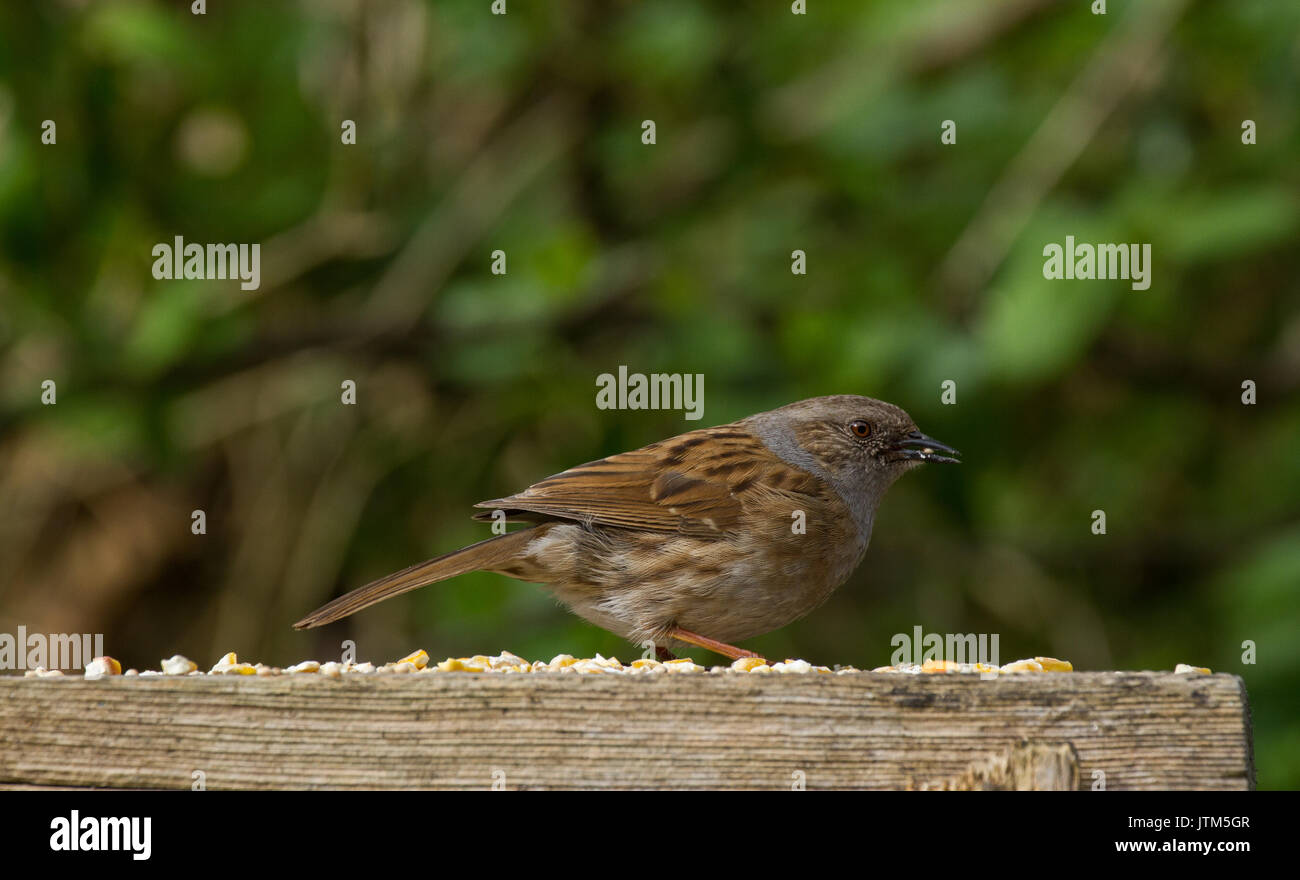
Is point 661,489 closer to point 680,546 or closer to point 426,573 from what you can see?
point 680,546

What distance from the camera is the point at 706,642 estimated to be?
14.8 feet

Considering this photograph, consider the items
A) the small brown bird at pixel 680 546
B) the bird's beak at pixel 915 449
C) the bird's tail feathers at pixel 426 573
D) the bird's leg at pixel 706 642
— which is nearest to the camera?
the bird's tail feathers at pixel 426 573

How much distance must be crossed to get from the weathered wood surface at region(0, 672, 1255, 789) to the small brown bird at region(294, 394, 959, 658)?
1.49 m

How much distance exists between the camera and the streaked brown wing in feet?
15.4

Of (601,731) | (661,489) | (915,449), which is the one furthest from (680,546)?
(601,731)

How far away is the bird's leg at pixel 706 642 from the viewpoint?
4449 millimetres

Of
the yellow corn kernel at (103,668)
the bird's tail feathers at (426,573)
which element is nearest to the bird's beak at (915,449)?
the bird's tail feathers at (426,573)

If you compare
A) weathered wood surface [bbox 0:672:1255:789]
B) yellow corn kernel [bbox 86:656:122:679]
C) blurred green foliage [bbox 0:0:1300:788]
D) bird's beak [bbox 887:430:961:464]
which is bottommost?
weathered wood surface [bbox 0:672:1255:789]

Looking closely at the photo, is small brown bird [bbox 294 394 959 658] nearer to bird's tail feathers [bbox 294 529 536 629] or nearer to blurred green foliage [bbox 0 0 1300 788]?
bird's tail feathers [bbox 294 529 536 629]

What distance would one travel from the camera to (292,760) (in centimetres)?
278

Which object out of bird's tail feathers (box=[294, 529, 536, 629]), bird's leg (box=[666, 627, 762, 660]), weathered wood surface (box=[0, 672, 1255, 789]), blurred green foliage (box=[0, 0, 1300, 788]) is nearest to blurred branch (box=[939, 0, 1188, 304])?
blurred green foliage (box=[0, 0, 1300, 788])

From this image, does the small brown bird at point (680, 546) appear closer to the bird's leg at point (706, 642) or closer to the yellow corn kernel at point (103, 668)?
the bird's leg at point (706, 642)

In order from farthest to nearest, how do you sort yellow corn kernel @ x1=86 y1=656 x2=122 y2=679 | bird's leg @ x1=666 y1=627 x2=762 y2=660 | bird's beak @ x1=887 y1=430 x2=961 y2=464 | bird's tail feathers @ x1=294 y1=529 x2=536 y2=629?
bird's beak @ x1=887 y1=430 x2=961 y2=464
bird's leg @ x1=666 y1=627 x2=762 y2=660
bird's tail feathers @ x1=294 y1=529 x2=536 y2=629
yellow corn kernel @ x1=86 y1=656 x2=122 y2=679

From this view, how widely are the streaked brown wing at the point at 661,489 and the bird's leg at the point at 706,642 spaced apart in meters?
0.31
